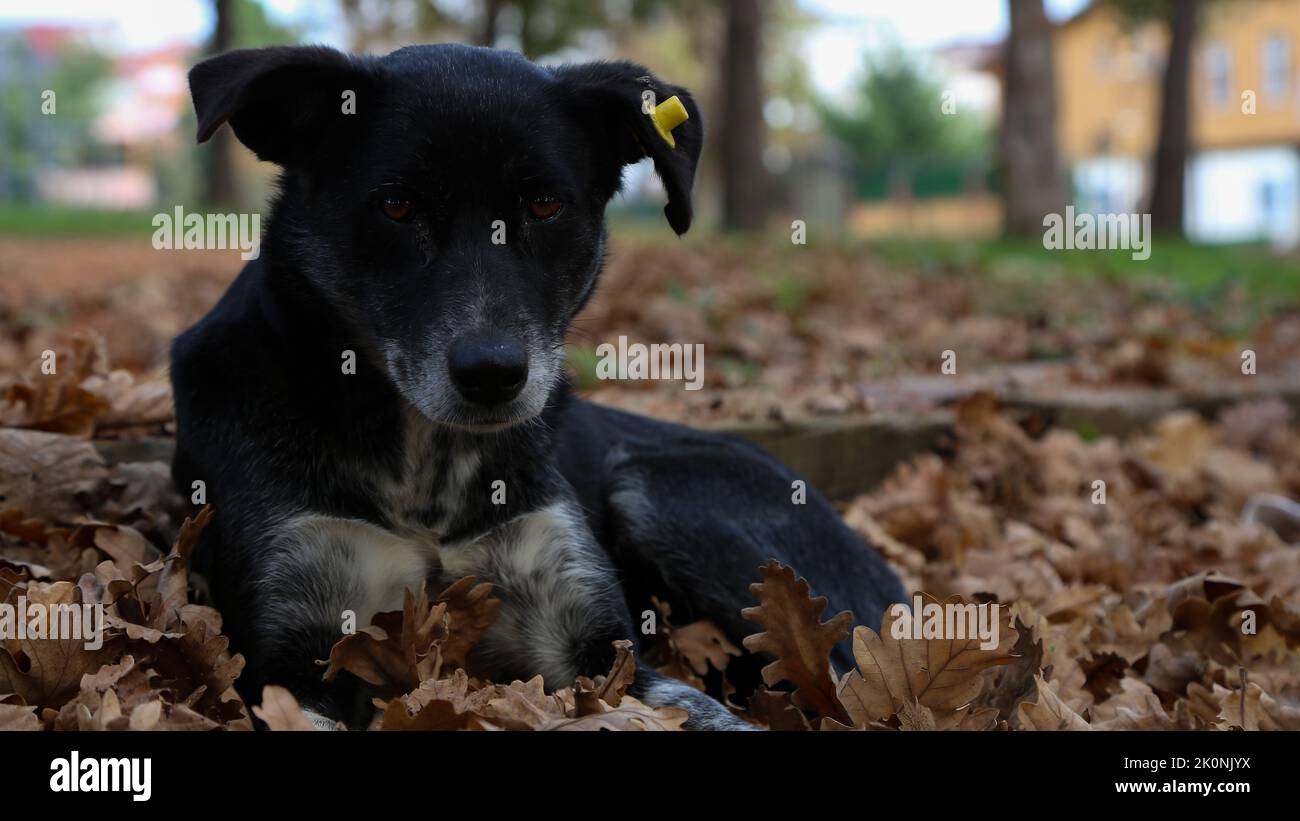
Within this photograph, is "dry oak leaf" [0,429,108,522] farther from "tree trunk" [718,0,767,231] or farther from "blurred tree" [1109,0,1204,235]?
"blurred tree" [1109,0,1204,235]

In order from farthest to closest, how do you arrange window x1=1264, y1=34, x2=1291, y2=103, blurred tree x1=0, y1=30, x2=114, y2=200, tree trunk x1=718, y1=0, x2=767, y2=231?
1. blurred tree x1=0, y1=30, x2=114, y2=200
2. window x1=1264, y1=34, x2=1291, y2=103
3. tree trunk x1=718, y1=0, x2=767, y2=231

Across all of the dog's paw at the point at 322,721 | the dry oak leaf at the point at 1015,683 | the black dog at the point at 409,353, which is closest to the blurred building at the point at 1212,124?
the dry oak leaf at the point at 1015,683

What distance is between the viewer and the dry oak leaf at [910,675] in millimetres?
3062

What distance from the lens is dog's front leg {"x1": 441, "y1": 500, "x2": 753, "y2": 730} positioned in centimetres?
338

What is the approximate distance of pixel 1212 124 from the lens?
5519 centimetres

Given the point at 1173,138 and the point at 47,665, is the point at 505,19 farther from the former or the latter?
the point at 47,665

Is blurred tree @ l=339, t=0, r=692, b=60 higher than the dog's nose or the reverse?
higher

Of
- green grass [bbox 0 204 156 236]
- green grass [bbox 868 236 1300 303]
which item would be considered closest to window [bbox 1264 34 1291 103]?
green grass [bbox 868 236 1300 303]

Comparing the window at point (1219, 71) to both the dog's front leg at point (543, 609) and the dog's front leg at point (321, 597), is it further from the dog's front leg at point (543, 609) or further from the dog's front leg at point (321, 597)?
the dog's front leg at point (321, 597)

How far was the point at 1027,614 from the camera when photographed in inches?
150
